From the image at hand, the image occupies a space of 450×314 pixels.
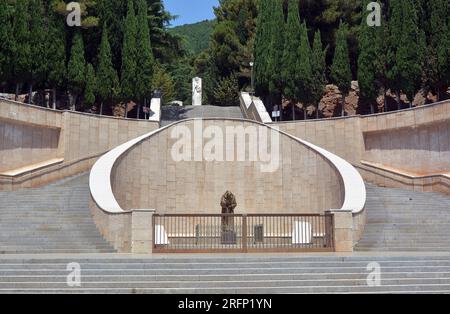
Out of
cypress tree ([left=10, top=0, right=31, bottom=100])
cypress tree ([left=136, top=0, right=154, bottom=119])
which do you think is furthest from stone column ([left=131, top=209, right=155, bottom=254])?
cypress tree ([left=136, top=0, right=154, bottom=119])

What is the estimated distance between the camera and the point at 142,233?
14.8 m

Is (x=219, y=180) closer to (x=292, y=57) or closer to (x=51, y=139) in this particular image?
(x=51, y=139)

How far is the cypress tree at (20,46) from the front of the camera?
2569 centimetres

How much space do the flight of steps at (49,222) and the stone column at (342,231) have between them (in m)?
5.25

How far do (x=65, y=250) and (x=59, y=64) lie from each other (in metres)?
14.2

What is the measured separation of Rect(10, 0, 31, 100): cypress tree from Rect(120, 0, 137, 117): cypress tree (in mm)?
4727

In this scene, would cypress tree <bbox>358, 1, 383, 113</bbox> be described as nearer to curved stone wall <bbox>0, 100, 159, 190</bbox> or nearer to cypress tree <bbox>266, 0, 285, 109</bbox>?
cypress tree <bbox>266, 0, 285, 109</bbox>

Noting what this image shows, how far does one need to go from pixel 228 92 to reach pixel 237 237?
25.1 meters

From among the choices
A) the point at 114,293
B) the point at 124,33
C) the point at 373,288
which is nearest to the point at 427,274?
the point at 373,288

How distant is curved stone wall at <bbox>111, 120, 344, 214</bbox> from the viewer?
2148 cm
